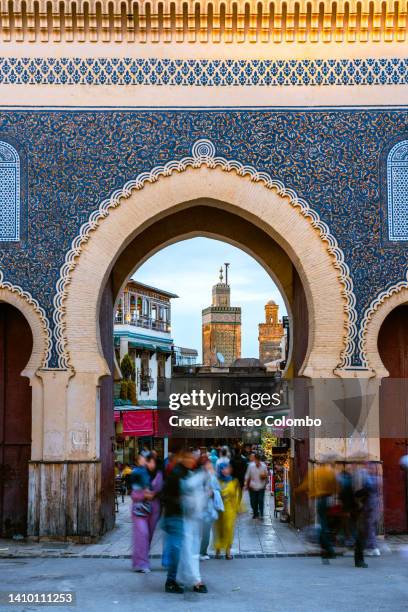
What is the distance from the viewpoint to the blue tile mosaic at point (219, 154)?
10.5 m

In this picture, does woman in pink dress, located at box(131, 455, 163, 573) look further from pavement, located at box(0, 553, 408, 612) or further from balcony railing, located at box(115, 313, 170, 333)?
balcony railing, located at box(115, 313, 170, 333)

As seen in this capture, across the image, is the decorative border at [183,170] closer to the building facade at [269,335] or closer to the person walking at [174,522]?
the person walking at [174,522]

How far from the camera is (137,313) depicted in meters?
31.8

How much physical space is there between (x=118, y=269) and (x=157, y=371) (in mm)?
20442

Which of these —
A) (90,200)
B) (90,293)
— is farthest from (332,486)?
(90,200)

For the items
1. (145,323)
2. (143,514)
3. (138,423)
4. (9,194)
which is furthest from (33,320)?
(145,323)

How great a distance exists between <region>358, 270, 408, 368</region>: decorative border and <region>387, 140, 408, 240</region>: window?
1.74 ft

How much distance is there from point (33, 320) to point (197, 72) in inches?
133

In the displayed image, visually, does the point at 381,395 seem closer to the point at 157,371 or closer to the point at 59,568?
the point at 59,568

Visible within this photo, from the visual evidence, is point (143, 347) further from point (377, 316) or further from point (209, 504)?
point (209, 504)

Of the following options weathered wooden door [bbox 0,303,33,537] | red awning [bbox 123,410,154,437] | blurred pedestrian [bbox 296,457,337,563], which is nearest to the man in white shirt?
weathered wooden door [bbox 0,303,33,537]

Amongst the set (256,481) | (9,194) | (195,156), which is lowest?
(256,481)

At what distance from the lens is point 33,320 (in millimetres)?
10367

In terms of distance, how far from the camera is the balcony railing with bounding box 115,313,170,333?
30.0 metres
